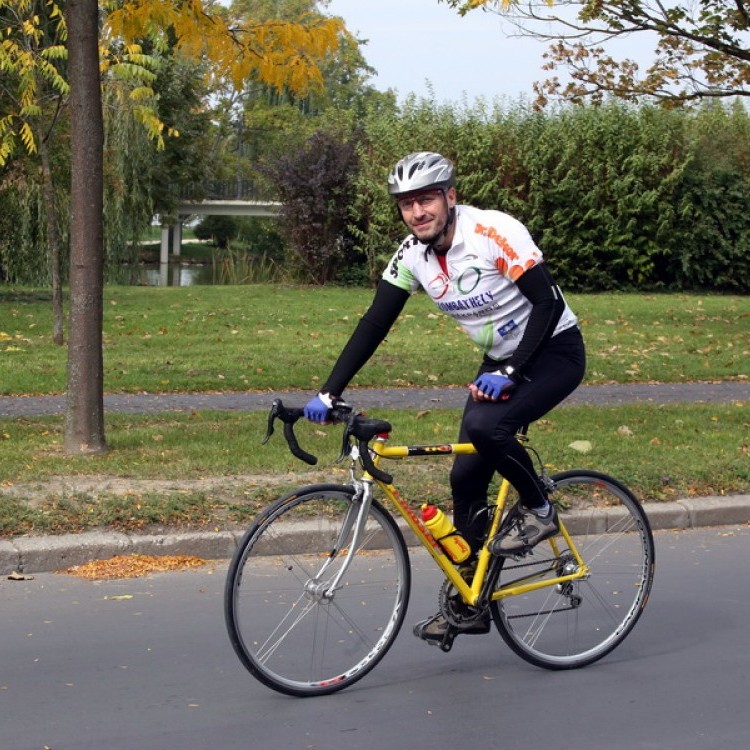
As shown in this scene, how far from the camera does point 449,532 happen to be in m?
4.86

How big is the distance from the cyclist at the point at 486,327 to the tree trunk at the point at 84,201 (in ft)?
13.4

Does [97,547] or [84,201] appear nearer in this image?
[97,547]

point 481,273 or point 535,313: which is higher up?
point 481,273

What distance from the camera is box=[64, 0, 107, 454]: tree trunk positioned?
8508 millimetres

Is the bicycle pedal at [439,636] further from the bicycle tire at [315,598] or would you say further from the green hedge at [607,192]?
the green hedge at [607,192]

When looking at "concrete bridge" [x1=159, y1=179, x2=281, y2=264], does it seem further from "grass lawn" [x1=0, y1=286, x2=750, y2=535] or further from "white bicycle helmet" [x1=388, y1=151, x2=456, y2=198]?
"white bicycle helmet" [x1=388, y1=151, x2=456, y2=198]

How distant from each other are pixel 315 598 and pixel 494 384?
102 cm

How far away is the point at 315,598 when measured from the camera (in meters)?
4.75

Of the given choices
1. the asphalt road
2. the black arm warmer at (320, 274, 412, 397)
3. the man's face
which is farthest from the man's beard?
the asphalt road

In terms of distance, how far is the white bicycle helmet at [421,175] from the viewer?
15.2ft

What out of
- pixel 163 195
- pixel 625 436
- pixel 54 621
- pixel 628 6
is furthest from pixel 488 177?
pixel 163 195

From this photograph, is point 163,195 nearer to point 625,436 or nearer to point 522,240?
point 625,436

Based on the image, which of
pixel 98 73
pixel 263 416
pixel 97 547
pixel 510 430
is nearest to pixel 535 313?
pixel 510 430

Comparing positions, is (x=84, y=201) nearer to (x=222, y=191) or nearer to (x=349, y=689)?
(x=349, y=689)
